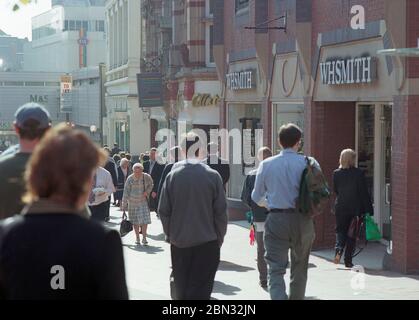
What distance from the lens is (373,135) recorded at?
15867mm

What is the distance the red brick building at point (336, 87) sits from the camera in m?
12.6

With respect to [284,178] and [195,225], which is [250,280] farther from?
[195,225]

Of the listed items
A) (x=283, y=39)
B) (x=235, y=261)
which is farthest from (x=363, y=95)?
(x=283, y=39)

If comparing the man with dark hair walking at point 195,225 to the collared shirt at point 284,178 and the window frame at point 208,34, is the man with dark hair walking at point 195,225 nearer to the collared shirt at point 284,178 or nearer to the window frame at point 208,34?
the collared shirt at point 284,178

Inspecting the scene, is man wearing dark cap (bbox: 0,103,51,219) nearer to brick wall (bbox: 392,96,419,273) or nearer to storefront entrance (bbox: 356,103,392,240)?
brick wall (bbox: 392,96,419,273)

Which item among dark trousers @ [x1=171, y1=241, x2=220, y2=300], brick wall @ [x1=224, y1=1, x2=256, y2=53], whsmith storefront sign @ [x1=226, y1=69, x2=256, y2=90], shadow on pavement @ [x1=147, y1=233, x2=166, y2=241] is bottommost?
shadow on pavement @ [x1=147, y1=233, x2=166, y2=241]

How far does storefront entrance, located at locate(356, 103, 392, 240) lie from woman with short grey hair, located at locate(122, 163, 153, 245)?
3889mm

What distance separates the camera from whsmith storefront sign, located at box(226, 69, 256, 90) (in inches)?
813

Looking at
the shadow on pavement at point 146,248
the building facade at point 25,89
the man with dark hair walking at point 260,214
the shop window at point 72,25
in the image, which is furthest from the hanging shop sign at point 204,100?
the shop window at point 72,25

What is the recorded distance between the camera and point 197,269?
327 inches

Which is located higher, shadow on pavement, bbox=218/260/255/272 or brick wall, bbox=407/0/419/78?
brick wall, bbox=407/0/419/78

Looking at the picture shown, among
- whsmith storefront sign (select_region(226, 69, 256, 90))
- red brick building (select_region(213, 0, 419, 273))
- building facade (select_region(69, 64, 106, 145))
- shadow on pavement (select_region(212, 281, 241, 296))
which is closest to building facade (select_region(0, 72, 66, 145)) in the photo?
building facade (select_region(69, 64, 106, 145))
